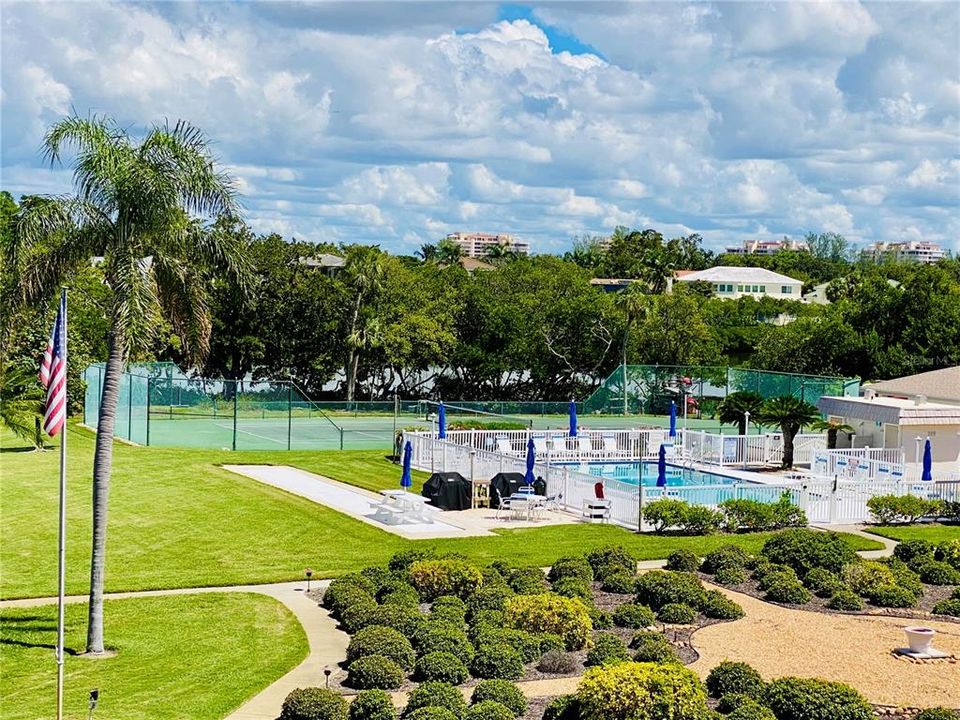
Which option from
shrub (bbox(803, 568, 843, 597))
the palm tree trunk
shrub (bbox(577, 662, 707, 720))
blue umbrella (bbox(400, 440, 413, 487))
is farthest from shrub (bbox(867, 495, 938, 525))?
the palm tree trunk

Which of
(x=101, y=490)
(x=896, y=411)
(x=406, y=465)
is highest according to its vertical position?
(x=896, y=411)

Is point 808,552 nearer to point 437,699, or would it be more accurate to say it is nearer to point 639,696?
point 639,696

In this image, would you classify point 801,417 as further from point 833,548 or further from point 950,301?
point 950,301

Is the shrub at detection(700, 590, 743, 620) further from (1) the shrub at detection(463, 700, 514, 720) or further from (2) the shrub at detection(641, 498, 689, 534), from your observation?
(2) the shrub at detection(641, 498, 689, 534)

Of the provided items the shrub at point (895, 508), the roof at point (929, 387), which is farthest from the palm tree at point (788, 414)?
the shrub at point (895, 508)

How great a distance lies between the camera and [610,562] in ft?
76.6

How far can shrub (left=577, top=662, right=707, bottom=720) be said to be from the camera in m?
14.1

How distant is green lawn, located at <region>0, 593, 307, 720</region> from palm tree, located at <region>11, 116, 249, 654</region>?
0.93 m

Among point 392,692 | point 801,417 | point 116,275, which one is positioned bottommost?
point 392,692

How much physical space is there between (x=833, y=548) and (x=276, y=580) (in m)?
11.1

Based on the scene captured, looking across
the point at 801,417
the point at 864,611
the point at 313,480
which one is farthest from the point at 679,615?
the point at 801,417

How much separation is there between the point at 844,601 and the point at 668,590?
10.6 feet

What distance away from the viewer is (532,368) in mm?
74688

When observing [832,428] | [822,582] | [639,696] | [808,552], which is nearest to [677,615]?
[822,582]
